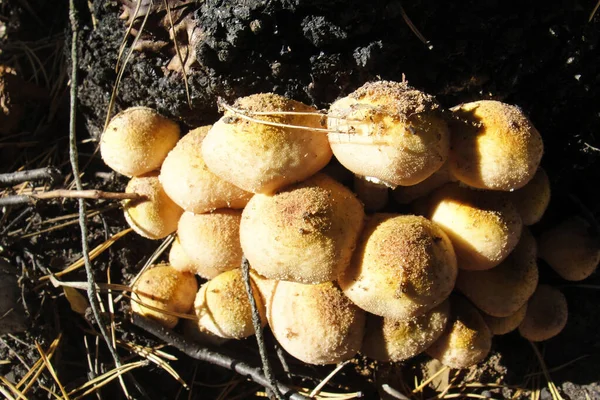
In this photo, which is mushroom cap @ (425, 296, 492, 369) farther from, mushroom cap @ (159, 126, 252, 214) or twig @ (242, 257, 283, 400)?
mushroom cap @ (159, 126, 252, 214)

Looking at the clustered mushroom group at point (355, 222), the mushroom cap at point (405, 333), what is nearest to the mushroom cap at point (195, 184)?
the clustered mushroom group at point (355, 222)

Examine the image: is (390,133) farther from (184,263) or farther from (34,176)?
(34,176)

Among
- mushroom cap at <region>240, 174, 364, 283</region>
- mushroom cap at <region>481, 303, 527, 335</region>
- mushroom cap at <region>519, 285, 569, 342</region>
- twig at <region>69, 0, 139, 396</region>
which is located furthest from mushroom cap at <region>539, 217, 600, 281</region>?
twig at <region>69, 0, 139, 396</region>

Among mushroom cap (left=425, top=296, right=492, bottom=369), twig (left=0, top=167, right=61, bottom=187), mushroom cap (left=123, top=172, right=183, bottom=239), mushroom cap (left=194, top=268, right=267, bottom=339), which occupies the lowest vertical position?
mushroom cap (left=425, top=296, right=492, bottom=369)

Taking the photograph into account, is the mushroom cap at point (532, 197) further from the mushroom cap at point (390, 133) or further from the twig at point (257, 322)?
the twig at point (257, 322)

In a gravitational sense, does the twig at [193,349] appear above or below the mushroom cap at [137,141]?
below

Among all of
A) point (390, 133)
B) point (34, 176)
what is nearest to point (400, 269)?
point (390, 133)
